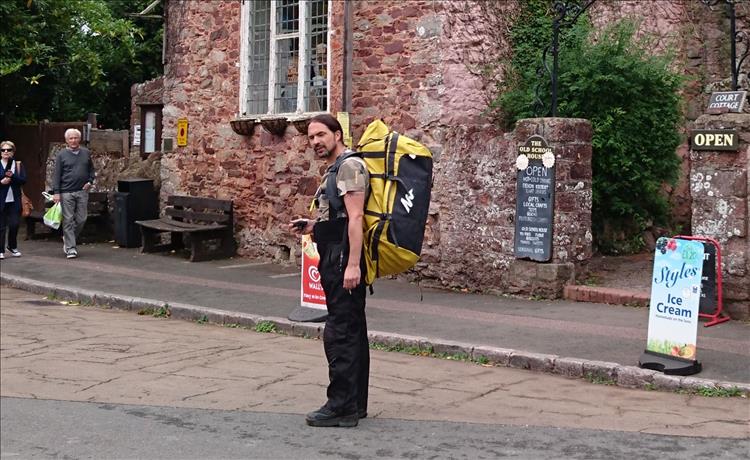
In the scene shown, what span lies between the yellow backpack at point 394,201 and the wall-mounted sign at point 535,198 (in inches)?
197

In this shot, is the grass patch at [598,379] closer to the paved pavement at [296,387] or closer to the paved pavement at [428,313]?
the paved pavement at [428,313]

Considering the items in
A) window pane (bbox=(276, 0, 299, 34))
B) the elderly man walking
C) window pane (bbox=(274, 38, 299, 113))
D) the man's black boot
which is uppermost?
window pane (bbox=(276, 0, 299, 34))

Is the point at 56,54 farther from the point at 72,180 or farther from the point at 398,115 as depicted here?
the point at 398,115

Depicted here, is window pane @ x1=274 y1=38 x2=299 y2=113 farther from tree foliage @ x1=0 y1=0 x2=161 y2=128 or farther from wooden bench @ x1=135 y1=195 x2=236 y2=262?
tree foliage @ x1=0 y1=0 x2=161 y2=128

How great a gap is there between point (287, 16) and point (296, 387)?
27.8ft

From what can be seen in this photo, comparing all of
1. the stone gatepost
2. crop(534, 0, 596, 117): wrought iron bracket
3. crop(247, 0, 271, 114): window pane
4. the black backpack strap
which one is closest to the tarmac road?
the black backpack strap

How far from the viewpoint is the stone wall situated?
11.7m

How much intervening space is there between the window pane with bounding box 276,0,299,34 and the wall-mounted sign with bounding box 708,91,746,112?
6.67 meters

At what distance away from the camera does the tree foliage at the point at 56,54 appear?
17.9 metres

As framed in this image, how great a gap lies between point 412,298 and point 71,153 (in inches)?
254

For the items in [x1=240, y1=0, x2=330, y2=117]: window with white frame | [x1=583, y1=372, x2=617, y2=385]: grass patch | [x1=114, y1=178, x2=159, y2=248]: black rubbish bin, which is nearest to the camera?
[x1=583, y1=372, x2=617, y2=385]: grass patch

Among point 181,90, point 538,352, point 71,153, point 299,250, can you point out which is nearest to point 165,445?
point 538,352

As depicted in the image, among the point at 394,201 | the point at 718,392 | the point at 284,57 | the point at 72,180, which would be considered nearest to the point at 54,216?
the point at 72,180

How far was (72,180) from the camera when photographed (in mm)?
14898
